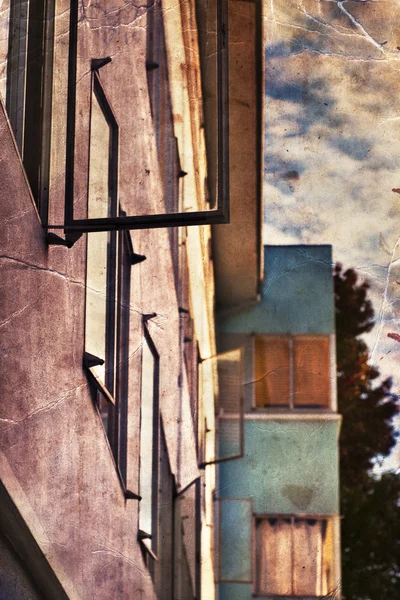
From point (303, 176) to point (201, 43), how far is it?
1205 mm

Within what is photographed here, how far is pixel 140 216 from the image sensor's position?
363 cm

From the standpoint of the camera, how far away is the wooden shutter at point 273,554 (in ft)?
18.0

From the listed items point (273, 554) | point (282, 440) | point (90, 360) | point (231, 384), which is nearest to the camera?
point (90, 360)

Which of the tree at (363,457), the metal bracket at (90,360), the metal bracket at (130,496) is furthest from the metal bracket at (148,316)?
the tree at (363,457)

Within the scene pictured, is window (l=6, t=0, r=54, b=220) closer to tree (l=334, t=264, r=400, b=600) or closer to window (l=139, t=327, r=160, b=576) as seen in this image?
window (l=139, t=327, r=160, b=576)

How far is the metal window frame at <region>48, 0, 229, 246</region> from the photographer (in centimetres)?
358

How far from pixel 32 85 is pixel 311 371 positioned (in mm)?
3228

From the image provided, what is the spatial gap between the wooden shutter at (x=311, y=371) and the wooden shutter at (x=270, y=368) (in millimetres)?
84

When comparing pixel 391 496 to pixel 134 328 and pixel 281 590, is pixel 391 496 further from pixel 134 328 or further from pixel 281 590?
pixel 134 328

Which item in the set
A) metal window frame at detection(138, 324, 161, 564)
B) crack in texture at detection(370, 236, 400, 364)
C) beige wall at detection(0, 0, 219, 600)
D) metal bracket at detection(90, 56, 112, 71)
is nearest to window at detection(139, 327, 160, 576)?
metal window frame at detection(138, 324, 161, 564)

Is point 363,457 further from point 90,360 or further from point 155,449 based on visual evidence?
point 90,360

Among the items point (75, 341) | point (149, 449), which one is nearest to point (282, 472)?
point (149, 449)

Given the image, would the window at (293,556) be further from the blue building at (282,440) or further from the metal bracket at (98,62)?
the metal bracket at (98,62)

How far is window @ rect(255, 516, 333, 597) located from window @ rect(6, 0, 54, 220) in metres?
2.77
